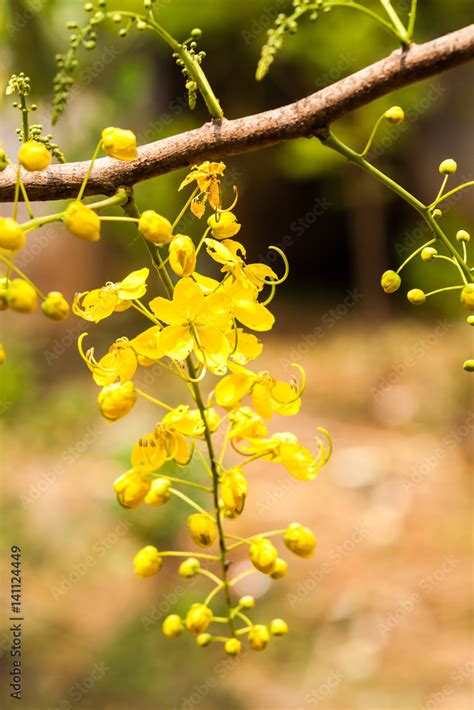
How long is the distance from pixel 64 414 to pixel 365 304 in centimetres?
290

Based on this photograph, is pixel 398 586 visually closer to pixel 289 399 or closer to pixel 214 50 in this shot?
pixel 289 399

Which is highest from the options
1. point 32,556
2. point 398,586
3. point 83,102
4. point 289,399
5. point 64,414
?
point 83,102

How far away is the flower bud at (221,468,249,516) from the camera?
25.2 inches

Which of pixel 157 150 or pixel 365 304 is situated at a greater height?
pixel 157 150

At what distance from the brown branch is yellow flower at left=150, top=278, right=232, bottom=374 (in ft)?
0.28

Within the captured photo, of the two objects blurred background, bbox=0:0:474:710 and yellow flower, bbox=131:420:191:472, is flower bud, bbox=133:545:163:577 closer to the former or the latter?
yellow flower, bbox=131:420:191:472

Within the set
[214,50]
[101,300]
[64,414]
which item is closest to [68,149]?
[64,414]

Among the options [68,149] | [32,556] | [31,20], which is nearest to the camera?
[31,20]

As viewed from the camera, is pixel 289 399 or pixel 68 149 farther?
pixel 68 149

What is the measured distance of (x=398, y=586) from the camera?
3012 mm

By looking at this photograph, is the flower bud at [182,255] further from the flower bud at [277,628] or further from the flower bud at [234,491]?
the flower bud at [277,628]

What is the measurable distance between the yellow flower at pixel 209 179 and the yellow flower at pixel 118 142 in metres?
0.10

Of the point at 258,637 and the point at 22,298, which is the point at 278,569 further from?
the point at 22,298

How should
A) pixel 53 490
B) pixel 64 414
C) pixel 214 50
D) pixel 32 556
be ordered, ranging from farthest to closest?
pixel 214 50, pixel 53 490, pixel 64 414, pixel 32 556
